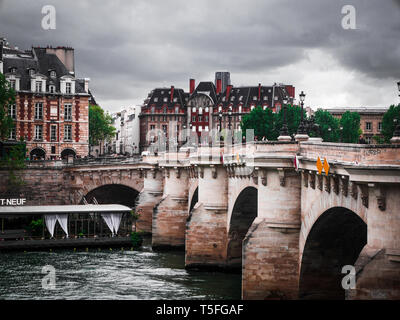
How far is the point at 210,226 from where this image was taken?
146 feet

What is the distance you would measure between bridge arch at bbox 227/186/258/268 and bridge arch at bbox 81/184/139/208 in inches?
1286

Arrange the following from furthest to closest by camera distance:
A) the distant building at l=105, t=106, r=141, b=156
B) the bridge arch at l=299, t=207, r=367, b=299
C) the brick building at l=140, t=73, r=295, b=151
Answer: the distant building at l=105, t=106, r=141, b=156
the brick building at l=140, t=73, r=295, b=151
the bridge arch at l=299, t=207, r=367, b=299

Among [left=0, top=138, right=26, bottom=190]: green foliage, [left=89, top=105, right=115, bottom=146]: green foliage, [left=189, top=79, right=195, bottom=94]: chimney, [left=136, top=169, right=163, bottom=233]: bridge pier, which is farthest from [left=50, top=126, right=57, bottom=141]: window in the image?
[left=189, top=79, right=195, bottom=94]: chimney

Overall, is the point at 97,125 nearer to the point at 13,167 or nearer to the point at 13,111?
the point at 13,111

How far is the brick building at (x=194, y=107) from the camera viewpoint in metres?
143

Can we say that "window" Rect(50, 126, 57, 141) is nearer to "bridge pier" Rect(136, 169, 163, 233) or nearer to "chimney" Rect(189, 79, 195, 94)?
"bridge pier" Rect(136, 169, 163, 233)

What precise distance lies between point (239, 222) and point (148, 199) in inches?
1007

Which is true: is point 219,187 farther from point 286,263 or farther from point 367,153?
point 367,153

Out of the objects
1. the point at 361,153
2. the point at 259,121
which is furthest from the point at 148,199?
the point at 361,153

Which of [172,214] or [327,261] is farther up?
[172,214]

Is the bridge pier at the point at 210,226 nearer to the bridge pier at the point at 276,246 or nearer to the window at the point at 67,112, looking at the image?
the bridge pier at the point at 276,246

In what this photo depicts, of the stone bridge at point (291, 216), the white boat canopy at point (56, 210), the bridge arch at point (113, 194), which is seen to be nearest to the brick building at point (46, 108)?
the bridge arch at point (113, 194)

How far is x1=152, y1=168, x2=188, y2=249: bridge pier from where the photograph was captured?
57.6m

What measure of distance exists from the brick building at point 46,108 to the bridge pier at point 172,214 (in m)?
31.0
